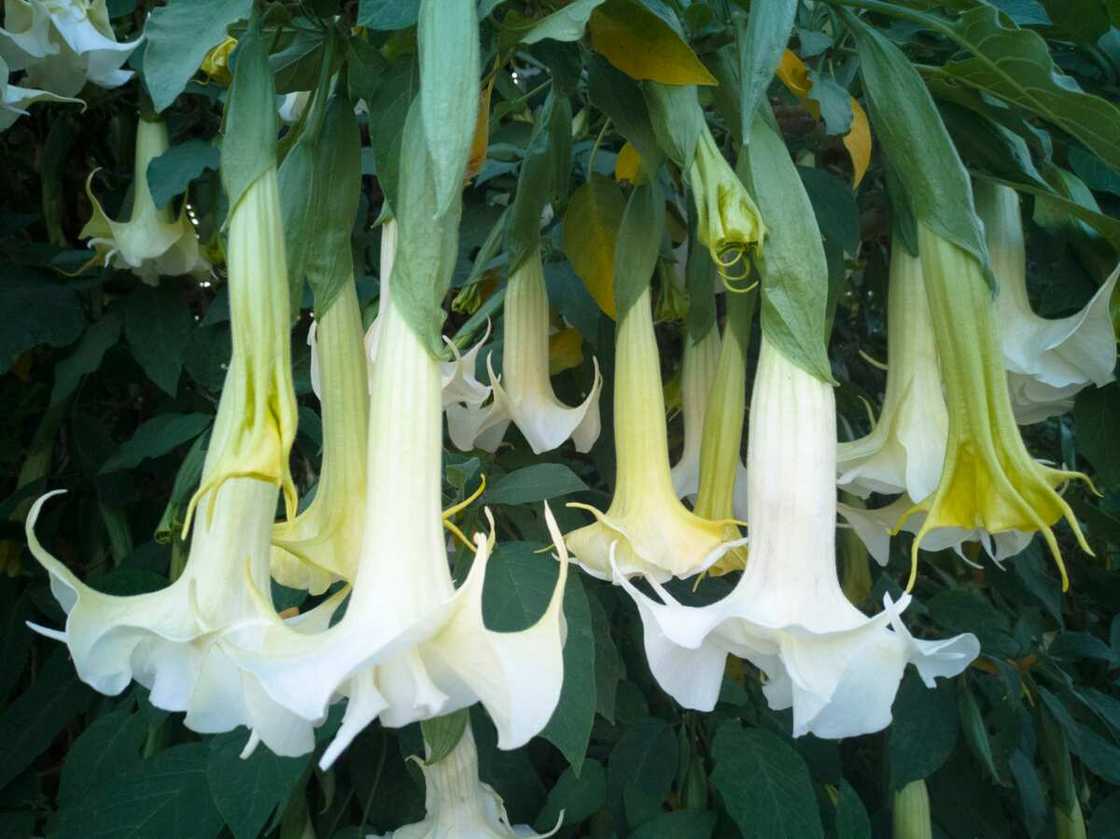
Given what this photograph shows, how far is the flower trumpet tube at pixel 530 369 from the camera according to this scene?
78cm

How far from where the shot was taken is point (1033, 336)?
74 centimetres

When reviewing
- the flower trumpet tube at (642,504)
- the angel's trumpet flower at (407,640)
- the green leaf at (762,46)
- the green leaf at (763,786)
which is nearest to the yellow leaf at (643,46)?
the green leaf at (762,46)

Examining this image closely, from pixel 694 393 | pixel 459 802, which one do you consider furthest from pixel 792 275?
pixel 459 802

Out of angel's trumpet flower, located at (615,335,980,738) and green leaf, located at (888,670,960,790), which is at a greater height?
angel's trumpet flower, located at (615,335,980,738)

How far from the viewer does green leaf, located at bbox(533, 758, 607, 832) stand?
105 cm

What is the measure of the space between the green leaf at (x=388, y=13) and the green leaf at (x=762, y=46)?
7.7 inches

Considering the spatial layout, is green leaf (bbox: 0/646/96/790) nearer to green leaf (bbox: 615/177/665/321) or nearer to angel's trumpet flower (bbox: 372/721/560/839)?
angel's trumpet flower (bbox: 372/721/560/839)

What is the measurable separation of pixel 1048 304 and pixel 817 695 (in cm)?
52

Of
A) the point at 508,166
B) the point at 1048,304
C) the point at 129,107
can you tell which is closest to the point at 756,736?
the point at 1048,304

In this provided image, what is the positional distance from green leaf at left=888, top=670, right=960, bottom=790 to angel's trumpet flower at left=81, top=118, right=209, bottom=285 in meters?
1.13

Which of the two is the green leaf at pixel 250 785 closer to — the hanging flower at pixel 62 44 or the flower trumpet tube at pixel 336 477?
the flower trumpet tube at pixel 336 477

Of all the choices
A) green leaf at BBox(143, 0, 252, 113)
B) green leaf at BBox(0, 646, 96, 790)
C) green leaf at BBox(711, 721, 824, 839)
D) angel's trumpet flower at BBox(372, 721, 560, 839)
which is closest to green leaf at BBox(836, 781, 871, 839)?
green leaf at BBox(711, 721, 824, 839)

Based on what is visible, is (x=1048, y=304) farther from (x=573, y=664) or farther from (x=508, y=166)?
(x=508, y=166)

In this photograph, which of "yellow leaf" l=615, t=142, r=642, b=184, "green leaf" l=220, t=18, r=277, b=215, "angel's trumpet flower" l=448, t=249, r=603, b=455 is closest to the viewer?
"green leaf" l=220, t=18, r=277, b=215
